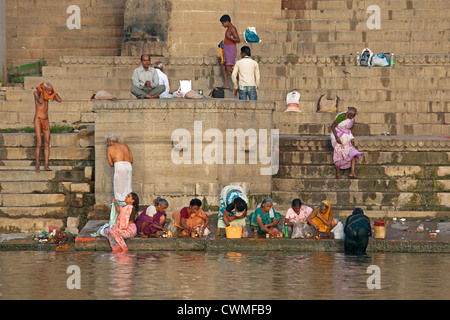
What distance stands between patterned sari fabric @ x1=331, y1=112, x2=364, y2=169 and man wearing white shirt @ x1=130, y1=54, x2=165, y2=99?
2.81m

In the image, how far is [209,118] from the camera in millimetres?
15273

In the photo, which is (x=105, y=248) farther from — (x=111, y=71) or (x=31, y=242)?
(x=111, y=71)

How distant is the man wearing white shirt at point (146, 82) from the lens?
15633 millimetres

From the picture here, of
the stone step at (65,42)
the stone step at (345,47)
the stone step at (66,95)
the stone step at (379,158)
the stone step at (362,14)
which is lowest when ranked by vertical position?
the stone step at (379,158)

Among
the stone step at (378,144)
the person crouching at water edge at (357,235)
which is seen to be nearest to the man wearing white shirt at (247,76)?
the stone step at (378,144)

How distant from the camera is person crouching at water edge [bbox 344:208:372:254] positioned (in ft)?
43.4

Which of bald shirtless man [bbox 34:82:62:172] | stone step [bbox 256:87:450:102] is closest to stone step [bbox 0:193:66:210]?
bald shirtless man [bbox 34:82:62:172]

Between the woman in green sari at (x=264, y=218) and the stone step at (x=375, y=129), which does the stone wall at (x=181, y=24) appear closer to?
the stone step at (x=375, y=129)

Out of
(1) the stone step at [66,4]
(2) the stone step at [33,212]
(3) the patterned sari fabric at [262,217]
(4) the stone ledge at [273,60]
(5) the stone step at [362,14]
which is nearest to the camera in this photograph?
(3) the patterned sari fabric at [262,217]

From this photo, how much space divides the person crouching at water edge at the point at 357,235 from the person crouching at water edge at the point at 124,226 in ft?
9.50

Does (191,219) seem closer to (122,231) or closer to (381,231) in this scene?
(122,231)

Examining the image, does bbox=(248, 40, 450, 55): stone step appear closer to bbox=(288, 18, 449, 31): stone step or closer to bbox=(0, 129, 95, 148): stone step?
bbox=(288, 18, 449, 31): stone step

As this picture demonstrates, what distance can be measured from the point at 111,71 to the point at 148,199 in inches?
165
